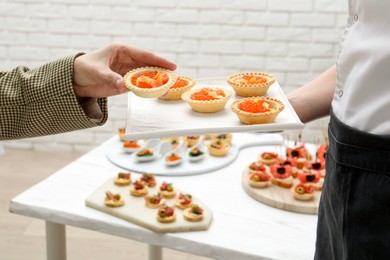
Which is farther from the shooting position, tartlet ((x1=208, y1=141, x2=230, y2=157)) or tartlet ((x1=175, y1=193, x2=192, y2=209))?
tartlet ((x1=208, y1=141, x2=230, y2=157))

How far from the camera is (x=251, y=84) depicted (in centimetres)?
134

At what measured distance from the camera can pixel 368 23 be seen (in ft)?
3.04

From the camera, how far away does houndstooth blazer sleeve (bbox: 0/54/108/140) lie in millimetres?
1222

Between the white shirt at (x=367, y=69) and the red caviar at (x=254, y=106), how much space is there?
23 cm

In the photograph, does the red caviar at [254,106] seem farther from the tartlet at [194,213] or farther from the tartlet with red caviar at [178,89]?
the tartlet at [194,213]

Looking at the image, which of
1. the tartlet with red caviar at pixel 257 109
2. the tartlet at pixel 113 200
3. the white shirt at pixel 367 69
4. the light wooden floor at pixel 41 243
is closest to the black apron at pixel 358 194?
the white shirt at pixel 367 69

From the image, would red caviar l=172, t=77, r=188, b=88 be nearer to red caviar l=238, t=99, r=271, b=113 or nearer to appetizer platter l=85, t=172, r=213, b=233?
red caviar l=238, t=99, r=271, b=113

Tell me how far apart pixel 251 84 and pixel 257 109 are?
18cm

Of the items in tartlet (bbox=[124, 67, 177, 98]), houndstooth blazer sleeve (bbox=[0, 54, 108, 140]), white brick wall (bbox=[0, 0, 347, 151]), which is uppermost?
tartlet (bbox=[124, 67, 177, 98])

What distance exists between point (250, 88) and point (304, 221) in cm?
43

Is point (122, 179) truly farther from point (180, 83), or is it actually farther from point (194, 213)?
point (180, 83)

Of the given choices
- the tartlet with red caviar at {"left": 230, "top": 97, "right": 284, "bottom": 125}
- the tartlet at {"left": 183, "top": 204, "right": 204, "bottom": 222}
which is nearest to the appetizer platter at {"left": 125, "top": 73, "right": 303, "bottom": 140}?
the tartlet with red caviar at {"left": 230, "top": 97, "right": 284, "bottom": 125}

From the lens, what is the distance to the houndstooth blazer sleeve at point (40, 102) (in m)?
1.22

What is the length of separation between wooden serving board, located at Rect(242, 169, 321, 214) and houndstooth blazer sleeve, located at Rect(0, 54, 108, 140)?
1.84 feet
